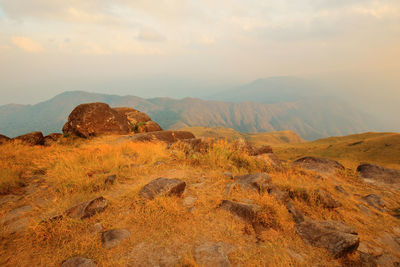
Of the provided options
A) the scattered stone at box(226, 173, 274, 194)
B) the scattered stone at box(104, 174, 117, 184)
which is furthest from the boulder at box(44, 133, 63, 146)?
the scattered stone at box(226, 173, 274, 194)

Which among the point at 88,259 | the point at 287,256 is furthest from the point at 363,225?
the point at 88,259

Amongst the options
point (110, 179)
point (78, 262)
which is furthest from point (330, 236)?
point (110, 179)

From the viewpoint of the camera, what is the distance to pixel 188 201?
179 inches

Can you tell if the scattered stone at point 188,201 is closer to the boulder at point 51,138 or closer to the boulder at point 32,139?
the boulder at point 32,139

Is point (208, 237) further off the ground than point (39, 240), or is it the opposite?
point (39, 240)

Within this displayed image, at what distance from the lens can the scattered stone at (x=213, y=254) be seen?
2732mm

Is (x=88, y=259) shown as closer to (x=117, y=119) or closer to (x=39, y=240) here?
(x=39, y=240)

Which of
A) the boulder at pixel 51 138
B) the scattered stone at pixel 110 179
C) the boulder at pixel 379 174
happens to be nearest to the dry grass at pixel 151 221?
the scattered stone at pixel 110 179

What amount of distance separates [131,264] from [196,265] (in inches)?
38.6

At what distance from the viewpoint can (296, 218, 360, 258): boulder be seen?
3176 mm

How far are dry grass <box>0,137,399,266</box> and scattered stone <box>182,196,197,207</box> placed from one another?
0.50 feet

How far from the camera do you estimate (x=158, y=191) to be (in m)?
4.52

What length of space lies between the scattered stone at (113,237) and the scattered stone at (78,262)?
15.0 inches

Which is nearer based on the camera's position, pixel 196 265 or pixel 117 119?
pixel 196 265
